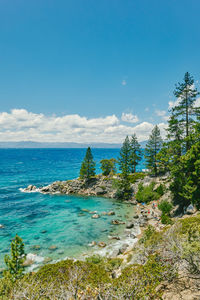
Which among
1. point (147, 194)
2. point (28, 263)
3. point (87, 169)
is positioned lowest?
point (28, 263)

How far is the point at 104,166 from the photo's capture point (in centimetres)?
5306

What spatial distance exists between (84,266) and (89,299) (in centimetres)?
467

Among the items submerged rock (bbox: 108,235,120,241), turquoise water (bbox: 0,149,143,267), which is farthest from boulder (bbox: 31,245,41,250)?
submerged rock (bbox: 108,235,120,241)

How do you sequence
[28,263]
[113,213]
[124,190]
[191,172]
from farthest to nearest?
[124,190] → [113,213] → [191,172] → [28,263]

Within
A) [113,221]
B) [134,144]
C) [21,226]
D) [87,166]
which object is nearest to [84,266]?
[113,221]

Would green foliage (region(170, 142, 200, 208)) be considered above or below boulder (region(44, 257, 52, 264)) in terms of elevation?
above

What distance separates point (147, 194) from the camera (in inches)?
1439

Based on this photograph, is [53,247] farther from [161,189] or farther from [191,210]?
[161,189]

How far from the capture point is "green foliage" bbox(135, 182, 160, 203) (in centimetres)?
3591

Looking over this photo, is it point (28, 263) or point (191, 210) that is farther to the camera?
point (191, 210)

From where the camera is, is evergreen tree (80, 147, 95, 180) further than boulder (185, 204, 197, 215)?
Yes

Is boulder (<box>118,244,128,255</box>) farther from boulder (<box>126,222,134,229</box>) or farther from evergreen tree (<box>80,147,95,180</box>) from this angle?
evergreen tree (<box>80,147,95,180</box>)

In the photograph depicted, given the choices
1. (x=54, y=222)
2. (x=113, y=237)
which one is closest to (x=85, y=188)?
(x=54, y=222)

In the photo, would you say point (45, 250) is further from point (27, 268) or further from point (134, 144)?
point (134, 144)
